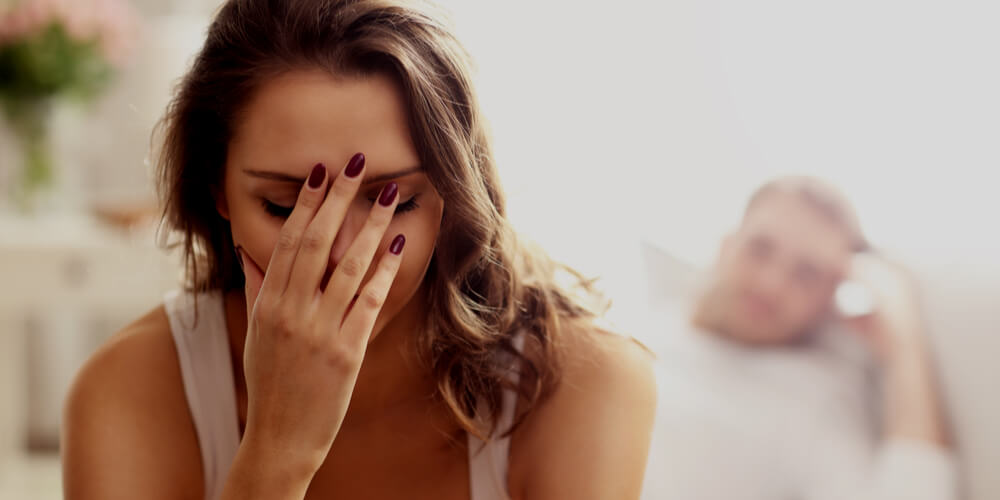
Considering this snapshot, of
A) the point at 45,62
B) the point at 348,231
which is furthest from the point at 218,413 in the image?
the point at 45,62

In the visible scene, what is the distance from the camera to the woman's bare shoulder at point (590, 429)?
3.07 ft

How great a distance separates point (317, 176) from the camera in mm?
794

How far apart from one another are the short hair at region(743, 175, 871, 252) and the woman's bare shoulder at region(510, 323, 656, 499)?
0.43 meters

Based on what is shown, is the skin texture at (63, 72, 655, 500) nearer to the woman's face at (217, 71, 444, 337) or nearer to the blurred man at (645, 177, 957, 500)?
the woman's face at (217, 71, 444, 337)

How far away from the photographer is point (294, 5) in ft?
2.85

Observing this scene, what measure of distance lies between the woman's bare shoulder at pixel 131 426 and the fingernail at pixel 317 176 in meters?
0.34

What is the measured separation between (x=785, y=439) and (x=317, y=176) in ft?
2.28

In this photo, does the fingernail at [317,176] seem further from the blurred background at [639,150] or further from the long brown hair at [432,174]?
the blurred background at [639,150]

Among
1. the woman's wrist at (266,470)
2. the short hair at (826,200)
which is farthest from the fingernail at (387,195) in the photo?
the short hair at (826,200)

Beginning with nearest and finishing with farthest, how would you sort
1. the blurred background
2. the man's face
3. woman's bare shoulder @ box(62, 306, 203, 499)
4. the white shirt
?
woman's bare shoulder @ box(62, 306, 203, 499) → the white shirt → the man's face → the blurred background

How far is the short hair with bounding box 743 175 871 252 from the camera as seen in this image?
50.4 inches

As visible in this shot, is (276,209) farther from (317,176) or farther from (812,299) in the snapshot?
(812,299)

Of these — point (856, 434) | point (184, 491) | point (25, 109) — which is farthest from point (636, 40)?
point (25, 109)

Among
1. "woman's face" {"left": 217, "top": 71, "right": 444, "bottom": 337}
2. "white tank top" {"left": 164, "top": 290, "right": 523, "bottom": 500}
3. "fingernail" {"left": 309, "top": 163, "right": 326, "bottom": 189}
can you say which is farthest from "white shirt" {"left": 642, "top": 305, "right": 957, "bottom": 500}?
"fingernail" {"left": 309, "top": 163, "right": 326, "bottom": 189}
